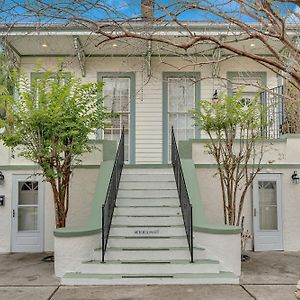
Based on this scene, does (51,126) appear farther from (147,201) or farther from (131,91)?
(131,91)

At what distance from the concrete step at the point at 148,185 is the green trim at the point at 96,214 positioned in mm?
599

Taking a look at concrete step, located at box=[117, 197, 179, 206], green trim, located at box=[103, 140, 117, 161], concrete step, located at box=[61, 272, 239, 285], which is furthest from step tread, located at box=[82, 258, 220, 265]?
green trim, located at box=[103, 140, 117, 161]

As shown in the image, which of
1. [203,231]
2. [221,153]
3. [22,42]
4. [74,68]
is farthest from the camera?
[74,68]

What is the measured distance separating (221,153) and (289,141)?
2.02 metres

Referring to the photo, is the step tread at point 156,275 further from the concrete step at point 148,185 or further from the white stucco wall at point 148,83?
the white stucco wall at point 148,83

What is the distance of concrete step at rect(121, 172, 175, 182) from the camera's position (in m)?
9.57

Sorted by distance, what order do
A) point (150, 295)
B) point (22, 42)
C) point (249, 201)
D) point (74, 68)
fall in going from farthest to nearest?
point (74, 68), point (22, 42), point (249, 201), point (150, 295)

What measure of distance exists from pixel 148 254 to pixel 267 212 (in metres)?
3.91

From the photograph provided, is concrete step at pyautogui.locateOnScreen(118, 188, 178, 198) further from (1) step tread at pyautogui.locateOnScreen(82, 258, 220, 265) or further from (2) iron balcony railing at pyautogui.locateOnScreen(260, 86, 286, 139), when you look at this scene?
(2) iron balcony railing at pyautogui.locateOnScreen(260, 86, 286, 139)

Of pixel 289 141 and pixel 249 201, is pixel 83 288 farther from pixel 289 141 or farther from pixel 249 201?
pixel 289 141

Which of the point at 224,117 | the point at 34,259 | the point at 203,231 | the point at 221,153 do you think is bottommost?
the point at 34,259

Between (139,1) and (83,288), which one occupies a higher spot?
(139,1)

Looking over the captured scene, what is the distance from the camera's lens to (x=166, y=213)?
27.4 ft

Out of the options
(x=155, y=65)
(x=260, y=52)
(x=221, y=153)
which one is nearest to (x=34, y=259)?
(x=221, y=153)
